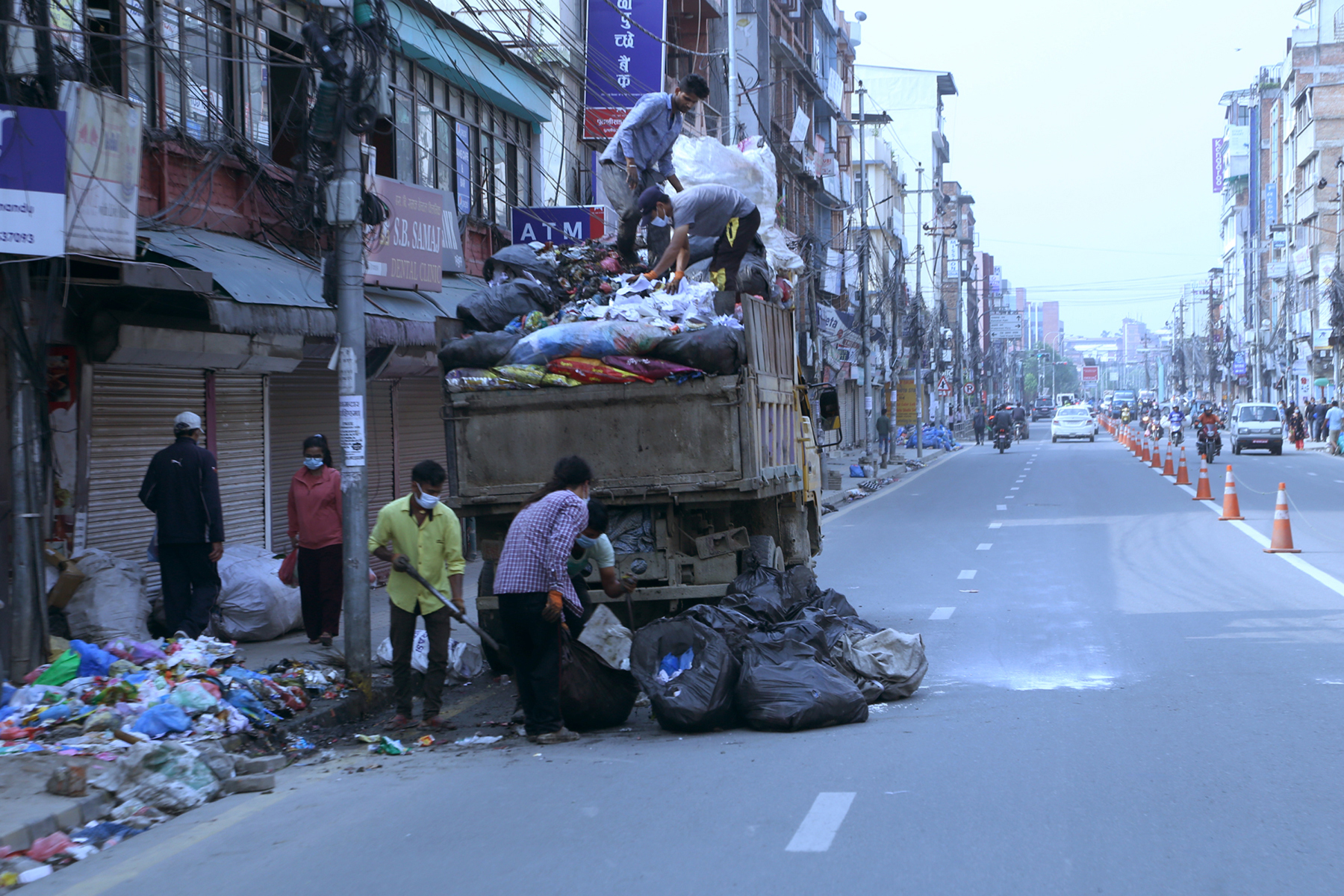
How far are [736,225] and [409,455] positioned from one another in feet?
25.1

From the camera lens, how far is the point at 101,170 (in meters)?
8.31

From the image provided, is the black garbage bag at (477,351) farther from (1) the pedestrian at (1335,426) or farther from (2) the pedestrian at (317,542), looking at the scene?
(1) the pedestrian at (1335,426)

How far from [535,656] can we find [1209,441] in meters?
36.8

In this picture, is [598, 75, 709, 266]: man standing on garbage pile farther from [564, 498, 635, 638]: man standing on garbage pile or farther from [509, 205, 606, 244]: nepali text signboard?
[509, 205, 606, 244]: nepali text signboard

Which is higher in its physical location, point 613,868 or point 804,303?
point 804,303

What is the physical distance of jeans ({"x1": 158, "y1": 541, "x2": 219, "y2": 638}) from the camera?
389 inches

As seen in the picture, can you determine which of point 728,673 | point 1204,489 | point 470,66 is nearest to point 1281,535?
point 1204,489

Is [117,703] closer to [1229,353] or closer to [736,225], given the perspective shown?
[736,225]

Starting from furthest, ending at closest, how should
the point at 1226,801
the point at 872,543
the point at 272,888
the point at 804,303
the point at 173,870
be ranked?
the point at 804,303
the point at 872,543
the point at 1226,801
the point at 173,870
the point at 272,888

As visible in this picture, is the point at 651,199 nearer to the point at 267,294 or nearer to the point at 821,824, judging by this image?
the point at 267,294

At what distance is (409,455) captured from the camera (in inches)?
679

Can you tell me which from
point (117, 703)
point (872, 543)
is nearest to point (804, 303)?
point (872, 543)

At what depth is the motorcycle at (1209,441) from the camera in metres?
39.2

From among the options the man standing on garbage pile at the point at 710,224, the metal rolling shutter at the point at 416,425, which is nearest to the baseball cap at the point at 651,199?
the man standing on garbage pile at the point at 710,224
